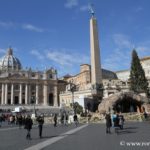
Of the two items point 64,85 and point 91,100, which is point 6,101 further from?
point 91,100

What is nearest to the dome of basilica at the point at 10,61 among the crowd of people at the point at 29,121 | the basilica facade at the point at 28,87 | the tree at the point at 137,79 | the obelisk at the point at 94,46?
the basilica facade at the point at 28,87

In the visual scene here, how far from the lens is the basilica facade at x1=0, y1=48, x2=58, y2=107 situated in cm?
11545

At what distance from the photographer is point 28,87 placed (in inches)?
4697

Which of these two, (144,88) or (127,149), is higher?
(144,88)

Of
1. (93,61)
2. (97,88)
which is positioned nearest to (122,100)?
(93,61)

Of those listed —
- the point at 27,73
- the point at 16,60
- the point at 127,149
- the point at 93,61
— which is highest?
the point at 16,60

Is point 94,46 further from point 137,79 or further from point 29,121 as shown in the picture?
point 29,121

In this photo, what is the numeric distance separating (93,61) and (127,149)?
158 ft

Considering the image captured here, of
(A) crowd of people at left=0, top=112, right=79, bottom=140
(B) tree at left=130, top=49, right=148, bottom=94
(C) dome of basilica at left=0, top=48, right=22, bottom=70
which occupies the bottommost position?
(A) crowd of people at left=0, top=112, right=79, bottom=140

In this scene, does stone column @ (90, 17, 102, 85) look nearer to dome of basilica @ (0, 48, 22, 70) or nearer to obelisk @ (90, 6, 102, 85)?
obelisk @ (90, 6, 102, 85)

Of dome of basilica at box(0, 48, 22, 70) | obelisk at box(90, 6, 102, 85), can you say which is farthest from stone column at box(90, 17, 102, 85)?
dome of basilica at box(0, 48, 22, 70)

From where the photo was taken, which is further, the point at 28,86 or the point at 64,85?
the point at 64,85

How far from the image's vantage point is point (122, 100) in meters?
48.8

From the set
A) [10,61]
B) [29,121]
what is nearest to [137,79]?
[29,121]
